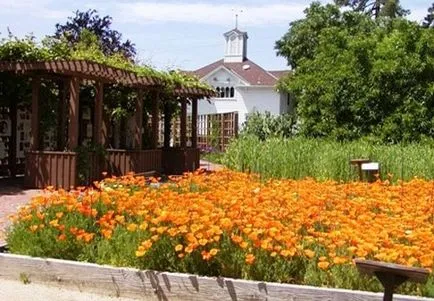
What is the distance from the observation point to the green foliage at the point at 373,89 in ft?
60.5

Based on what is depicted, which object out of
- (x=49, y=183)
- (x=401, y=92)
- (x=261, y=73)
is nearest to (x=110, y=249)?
(x=49, y=183)

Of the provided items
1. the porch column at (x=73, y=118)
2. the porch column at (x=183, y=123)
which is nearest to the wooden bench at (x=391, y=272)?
the porch column at (x=73, y=118)

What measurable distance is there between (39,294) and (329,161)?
25.8 feet

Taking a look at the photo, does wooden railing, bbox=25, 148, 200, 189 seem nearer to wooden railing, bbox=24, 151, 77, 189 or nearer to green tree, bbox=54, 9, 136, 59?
wooden railing, bbox=24, 151, 77, 189

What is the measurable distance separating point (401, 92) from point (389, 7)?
22.5 meters

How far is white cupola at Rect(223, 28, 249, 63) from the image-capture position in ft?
178

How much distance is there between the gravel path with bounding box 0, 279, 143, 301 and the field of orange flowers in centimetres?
31

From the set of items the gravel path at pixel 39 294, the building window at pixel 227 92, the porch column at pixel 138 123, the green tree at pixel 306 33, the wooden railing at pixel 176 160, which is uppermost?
the green tree at pixel 306 33

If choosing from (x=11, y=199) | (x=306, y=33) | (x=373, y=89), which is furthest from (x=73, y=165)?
(x=306, y=33)

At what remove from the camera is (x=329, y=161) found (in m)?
12.1

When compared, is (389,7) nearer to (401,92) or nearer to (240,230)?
(401,92)

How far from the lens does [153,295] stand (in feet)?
16.1

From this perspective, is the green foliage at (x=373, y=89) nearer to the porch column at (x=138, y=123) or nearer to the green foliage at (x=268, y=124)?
the porch column at (x=138, y=123)

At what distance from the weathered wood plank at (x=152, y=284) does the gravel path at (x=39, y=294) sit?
0.18 feet
